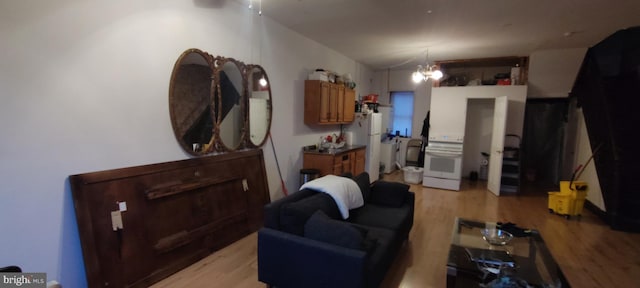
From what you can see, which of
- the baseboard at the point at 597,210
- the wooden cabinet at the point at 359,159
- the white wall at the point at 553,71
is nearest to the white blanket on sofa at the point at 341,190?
the wooden cabinet at the point at 359,159

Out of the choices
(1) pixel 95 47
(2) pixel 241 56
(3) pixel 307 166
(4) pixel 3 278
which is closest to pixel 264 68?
(2) pixel 241 56

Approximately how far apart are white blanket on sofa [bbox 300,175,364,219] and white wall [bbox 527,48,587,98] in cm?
527

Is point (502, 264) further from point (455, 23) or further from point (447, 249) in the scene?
point (455, 23)

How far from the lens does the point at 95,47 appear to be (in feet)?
7.39

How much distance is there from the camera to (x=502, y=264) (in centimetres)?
232

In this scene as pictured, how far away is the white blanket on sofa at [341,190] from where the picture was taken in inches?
111

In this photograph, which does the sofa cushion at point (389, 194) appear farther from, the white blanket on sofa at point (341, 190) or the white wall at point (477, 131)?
the white wall at point (477, 131)

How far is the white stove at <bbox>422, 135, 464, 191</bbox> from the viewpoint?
603 cm

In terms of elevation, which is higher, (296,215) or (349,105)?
(349,105)

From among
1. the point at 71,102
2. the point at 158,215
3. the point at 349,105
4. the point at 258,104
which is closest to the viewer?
the point at 71,102

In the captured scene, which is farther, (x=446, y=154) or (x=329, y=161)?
(x=446, y=154)

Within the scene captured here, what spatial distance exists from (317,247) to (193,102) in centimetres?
204

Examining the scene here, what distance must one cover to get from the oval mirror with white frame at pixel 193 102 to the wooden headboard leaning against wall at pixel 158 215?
0.22m

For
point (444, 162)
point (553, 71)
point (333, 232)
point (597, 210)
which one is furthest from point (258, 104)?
point (553, 71)
